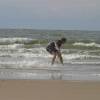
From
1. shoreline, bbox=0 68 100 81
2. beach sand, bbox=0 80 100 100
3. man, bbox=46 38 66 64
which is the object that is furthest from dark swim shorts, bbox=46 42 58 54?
beach sand, bbox=0 80 100 100

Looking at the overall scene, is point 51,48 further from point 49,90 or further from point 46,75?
point 49,90

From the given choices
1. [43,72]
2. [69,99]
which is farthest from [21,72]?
[69,99]

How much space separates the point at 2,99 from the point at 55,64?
330 inches

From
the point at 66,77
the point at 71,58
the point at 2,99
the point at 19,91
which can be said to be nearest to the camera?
the point at 2,99

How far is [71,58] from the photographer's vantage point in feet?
67.6

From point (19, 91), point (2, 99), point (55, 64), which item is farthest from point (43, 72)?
point (2, 99)

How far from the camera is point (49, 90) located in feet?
32.8

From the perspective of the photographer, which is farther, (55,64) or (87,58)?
(87,58)

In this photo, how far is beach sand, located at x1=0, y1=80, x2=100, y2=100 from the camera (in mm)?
9242

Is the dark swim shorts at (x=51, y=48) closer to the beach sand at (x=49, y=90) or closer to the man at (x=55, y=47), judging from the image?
the man at (x=55, y=47)

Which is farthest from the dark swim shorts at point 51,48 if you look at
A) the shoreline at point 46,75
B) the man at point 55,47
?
the shoreline at point 46,75

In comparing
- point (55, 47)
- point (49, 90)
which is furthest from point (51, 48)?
point (49, 90)

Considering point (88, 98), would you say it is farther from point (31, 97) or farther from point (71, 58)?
point (71, 58)

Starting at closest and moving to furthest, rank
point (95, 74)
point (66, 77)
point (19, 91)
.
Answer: point (19, 91) → point (66, 77) → point (95, 74)
